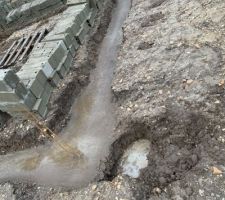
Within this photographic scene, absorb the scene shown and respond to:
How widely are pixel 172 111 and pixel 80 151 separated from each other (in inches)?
86.7

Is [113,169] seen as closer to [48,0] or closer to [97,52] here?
[97,52]

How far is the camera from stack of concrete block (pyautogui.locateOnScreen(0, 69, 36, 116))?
7004 millimetres

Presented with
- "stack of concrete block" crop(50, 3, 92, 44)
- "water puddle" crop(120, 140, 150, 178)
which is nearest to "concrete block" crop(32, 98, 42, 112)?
"water puddle" crop(120, 140, 150, 178)

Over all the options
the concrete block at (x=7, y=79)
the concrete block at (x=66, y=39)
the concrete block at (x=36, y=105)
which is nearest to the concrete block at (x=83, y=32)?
the concrete block at (x=66, y=39)

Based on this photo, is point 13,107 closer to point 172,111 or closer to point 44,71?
point 44,71

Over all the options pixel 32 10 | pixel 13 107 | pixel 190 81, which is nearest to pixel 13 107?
pixel 13 107

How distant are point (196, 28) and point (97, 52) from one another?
3.19m

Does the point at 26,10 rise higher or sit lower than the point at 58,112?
higher

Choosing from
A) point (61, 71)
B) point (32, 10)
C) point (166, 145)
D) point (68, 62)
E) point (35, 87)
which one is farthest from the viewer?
point (32, 10)

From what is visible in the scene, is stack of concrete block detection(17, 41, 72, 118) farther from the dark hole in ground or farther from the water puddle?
the water puddle

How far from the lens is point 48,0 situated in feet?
41.7

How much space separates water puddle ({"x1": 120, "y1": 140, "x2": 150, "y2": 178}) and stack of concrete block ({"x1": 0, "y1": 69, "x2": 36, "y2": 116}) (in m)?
2.76

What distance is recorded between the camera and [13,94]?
7074mm

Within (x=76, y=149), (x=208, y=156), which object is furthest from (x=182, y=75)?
(x=76, y=149)
